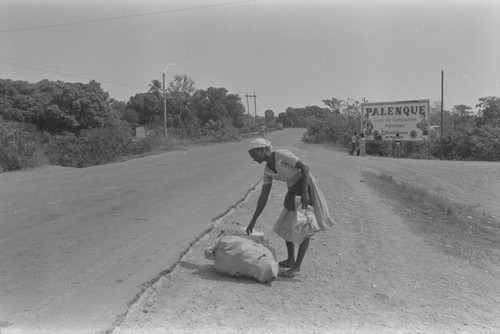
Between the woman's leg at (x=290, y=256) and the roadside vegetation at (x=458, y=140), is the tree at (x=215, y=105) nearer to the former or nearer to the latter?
the roadside vegetation at (x=458, y=140)

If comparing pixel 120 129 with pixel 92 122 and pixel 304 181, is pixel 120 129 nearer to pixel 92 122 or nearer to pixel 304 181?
pixel 92 122

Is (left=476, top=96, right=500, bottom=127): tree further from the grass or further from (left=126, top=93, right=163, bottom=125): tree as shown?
(left=126, top=93, right=163, bottom=125): tree

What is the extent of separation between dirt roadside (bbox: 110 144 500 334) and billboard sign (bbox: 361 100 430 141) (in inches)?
807

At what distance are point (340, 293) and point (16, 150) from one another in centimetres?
1603

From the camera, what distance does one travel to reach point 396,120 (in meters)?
27.3

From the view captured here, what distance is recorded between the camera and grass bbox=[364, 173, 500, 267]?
709 cm

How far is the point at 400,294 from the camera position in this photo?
4.65 metres

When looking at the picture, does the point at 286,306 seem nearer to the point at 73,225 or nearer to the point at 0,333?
the point at 0,333

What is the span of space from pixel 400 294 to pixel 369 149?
85.5ft

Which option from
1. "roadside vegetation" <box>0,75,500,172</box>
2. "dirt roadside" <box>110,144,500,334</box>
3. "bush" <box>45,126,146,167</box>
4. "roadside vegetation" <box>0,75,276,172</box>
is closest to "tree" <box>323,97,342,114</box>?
"roadside vegetation" <box>0,75,500,172</box>

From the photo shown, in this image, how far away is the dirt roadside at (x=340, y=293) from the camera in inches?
143

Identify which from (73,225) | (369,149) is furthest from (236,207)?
(369,149)

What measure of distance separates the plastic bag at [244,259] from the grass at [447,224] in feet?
12.0

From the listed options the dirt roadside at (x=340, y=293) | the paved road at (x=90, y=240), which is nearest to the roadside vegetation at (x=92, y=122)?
the paved road at (x=90, y=240)
